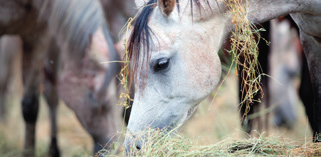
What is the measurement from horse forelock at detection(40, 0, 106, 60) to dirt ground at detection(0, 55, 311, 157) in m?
0.89

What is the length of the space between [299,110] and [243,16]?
3.41 metres

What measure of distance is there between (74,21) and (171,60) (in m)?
1.42

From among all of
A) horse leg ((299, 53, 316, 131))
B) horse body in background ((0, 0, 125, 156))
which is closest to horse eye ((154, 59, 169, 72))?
horse body in background ((0, 0, 125, 156))

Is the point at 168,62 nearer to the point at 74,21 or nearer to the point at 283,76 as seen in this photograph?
the point at 74,21

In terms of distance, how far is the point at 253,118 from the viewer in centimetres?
318

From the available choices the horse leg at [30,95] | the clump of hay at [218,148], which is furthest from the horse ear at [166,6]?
the horse leg at [30,95]

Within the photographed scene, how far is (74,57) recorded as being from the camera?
2.82 metres

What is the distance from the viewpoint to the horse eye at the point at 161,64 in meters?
1.75

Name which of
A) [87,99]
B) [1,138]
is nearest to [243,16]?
[87,99]

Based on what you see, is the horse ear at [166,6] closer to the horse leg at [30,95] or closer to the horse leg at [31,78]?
the horse leg at [31,78]

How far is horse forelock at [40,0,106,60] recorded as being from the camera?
9.30ft

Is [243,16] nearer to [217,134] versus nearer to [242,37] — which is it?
[242,37]

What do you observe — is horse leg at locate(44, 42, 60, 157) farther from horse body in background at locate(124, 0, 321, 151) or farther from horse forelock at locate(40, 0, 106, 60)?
horse body in background at locate(124, 0, 321, 151)

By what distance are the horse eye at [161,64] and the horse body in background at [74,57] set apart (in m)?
0.74
